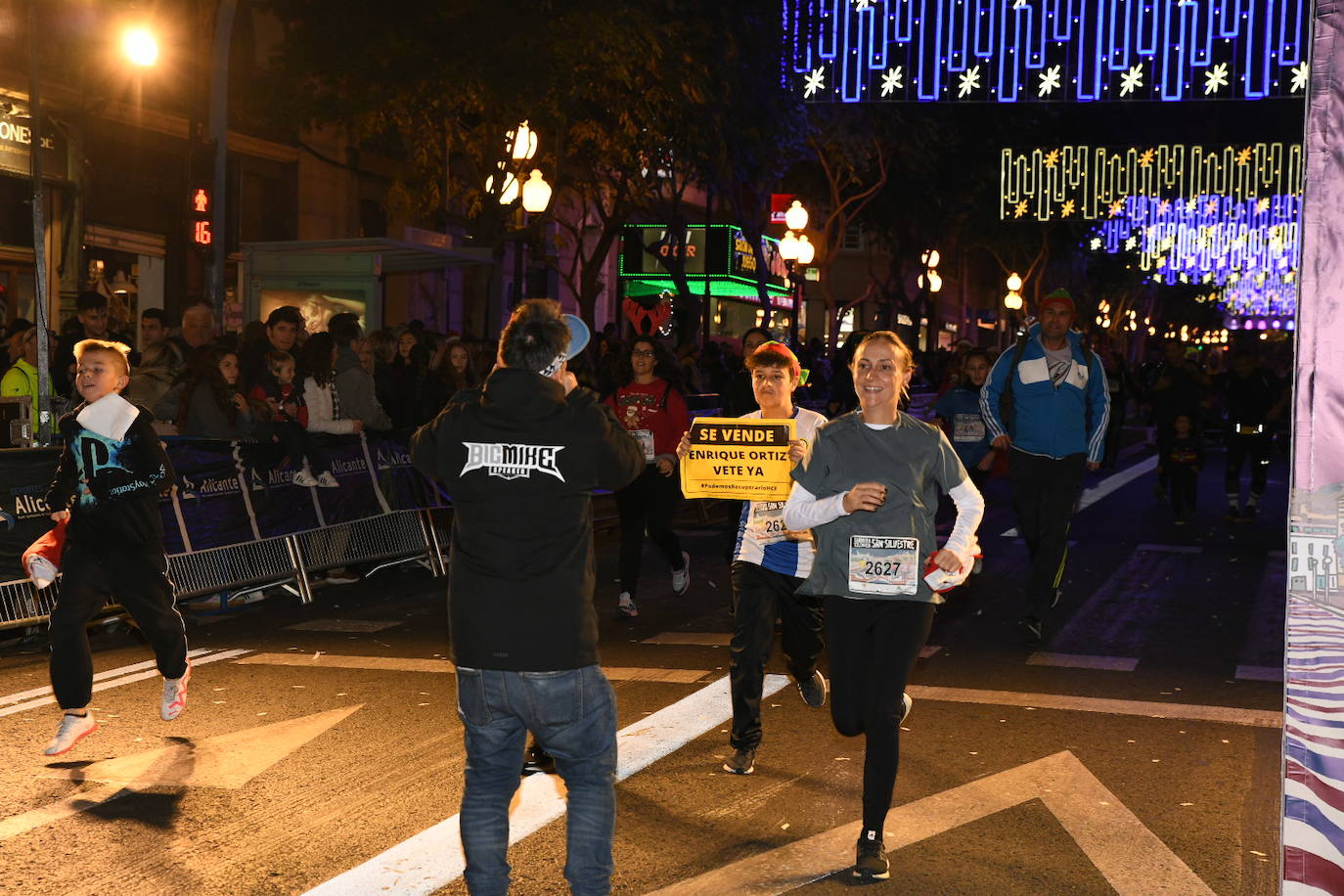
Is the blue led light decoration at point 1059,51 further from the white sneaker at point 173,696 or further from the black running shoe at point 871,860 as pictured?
the black running shoe at point 871,860

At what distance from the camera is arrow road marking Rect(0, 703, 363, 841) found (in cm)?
624

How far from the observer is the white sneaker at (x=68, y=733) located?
7086mm

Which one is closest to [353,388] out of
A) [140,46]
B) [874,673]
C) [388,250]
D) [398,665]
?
[398,665]

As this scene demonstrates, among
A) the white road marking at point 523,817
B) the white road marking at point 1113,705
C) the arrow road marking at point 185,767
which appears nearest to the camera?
the white road marking at point 523,817

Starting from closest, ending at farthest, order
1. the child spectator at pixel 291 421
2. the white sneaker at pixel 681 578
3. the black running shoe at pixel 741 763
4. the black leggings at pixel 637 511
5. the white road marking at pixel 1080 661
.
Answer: the black running shoe at pixel 741 763 → the white road marking at pixel 1080 661 → the black leggings at pixel 637 511 → the white sneaker at pixel 681 578 → the child spectator at pixel 291 421

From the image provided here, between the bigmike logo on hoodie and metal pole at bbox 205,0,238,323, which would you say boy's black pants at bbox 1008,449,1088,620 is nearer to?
the bigmike logo on hoodie

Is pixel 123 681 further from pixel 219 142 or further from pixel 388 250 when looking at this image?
pixel 388 250

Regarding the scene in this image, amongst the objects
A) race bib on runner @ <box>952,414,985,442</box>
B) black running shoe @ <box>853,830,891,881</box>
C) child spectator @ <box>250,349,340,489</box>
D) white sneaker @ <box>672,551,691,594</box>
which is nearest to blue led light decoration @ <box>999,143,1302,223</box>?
race bib on runner @ <box>952,414,985,442</box>

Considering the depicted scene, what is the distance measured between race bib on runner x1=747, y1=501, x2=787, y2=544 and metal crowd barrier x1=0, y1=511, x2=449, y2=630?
4773 millimetres

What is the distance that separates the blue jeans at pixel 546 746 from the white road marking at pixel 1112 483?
12.5m

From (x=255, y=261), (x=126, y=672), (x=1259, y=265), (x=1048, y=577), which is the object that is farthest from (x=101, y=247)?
(x=1259, y=265)

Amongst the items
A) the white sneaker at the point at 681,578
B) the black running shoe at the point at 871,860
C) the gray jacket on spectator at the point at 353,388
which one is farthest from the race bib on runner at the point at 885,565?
the gray jacket on spectator at the point at 353,388

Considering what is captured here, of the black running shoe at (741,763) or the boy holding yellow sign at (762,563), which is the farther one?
the black running shoe at (741,763)

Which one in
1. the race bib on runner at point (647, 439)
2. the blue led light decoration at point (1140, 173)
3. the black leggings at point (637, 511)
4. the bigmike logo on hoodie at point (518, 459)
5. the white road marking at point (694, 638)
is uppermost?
the blue led light decoration at point (1140, 173)
